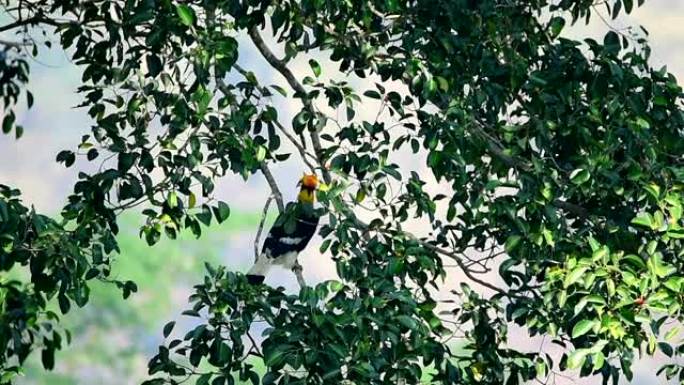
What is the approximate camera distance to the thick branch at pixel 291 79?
13.6 ft

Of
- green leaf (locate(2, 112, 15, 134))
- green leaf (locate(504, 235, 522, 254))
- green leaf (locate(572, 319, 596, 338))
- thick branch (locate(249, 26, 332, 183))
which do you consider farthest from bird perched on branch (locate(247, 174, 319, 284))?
green leaf (locate(2, 112, 15, 134))

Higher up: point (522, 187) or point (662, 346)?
point (522, 187)

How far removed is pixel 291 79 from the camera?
431 cm

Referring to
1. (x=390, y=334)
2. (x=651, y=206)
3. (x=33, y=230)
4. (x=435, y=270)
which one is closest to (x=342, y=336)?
(x=390, y=334)

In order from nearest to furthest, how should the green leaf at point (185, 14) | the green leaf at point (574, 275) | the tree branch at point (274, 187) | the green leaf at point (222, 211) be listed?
1. the green leaf at point (185, 14)
2. the green leaf at point (574, 275)
3. the green leaf at point (222, 211)
4. the tree branch at point (274, 187)

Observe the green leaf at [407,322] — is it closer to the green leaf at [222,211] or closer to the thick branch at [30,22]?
the green leaf at [222,211]

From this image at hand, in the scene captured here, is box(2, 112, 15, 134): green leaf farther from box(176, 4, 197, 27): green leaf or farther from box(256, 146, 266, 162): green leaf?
box(256, 146, 266, 162): green leaf

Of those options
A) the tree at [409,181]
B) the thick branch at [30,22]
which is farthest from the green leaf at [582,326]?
the thick branch at [30,22]

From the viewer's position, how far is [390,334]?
12.1 feet

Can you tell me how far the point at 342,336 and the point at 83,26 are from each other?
4.50 ft

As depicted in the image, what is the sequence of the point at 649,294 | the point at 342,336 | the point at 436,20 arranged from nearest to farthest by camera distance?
the point at 342,336 < the point at 649,294 < the point at 436,20

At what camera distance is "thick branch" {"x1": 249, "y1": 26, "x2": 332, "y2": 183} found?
13.6 feet

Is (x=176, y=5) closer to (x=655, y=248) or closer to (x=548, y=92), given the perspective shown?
(x=548, y=92)

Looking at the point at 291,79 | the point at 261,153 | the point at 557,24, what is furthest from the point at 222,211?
the point at 557,24
